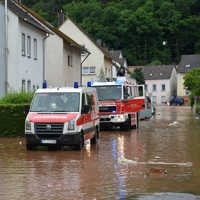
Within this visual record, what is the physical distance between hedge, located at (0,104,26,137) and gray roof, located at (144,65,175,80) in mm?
101290

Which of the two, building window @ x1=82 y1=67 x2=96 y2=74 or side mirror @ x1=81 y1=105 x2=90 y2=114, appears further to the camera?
building window @ x1=82 y1=67 x2=96 y2=74

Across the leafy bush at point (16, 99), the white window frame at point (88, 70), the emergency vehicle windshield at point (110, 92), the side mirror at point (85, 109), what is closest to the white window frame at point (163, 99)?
the white window frame at point (88, 70)

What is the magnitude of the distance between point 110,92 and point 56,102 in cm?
969

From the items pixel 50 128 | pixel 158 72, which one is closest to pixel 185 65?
pixel 158 72

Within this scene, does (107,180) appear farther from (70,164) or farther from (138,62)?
(138,62)

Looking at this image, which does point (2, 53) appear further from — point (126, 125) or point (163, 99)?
point (163, 99)

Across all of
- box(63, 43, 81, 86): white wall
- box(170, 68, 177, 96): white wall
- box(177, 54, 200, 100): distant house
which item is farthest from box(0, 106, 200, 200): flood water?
box(170, 68, 177, 96): white wall

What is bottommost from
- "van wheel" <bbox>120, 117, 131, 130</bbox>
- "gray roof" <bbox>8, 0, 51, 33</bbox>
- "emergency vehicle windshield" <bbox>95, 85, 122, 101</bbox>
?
"van wheel" <bbox>120, 117, 131, 130</bbox>

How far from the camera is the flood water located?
8805mm

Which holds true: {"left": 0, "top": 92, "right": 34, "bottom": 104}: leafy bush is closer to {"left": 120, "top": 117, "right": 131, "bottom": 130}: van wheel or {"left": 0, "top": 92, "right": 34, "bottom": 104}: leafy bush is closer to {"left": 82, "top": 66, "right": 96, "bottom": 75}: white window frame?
{"left": 120, "top": 117, "right": 131, "bottom": 130}: van wheel

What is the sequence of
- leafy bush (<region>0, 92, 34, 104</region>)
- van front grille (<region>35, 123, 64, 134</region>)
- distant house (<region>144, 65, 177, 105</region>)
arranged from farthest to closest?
1. distant house (<region>144, 65, 177, 105</region>)
2. leafy bush (<region>0, 92, 34, 104</region>)
3. van front grille (<region>35, 123, 64, 134</region>)

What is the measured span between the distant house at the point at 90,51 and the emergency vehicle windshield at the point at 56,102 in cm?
4607

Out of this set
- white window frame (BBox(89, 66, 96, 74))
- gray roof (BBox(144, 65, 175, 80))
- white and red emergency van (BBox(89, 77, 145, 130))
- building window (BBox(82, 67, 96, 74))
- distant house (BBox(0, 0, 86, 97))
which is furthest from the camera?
gray roof (BBox(144, 65, 175, 80))

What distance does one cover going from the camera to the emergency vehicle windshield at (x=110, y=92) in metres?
26.5
